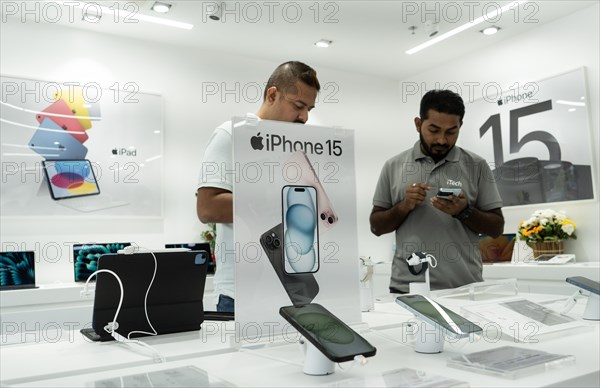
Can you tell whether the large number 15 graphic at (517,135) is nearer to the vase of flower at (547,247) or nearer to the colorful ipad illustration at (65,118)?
the vase of flower at (547,247)

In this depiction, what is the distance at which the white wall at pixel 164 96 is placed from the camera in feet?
13.0

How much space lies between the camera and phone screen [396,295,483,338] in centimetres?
103

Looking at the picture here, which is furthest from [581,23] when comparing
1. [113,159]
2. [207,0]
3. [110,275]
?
[110,275]

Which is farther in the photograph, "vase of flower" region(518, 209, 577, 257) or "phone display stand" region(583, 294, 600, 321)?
"vase of flower" region(518, 209, 577, 257)

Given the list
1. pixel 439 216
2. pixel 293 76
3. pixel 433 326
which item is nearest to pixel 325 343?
pixel 433 326

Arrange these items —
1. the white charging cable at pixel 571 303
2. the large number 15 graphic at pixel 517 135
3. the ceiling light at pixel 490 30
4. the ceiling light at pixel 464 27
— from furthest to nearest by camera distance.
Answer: the ceiling light at pixel 490 30 → the large number 15 graphic at pixel 517 135 → the ceiling light at pixel 464 27 → the white charging cable at pixel 571 303

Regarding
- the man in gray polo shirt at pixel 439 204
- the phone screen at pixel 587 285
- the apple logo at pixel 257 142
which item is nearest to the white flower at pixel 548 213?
the man in gray polo shirt at pixel 439 204

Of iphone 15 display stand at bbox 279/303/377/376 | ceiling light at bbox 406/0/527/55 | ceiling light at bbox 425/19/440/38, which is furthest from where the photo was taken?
ceiling light at bbox 425/19/440/38

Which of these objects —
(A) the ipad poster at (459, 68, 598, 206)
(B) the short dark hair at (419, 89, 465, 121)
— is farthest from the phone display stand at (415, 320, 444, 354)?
(A) the ipad poster at (459, 68, 598, 206)

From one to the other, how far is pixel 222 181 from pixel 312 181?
33 centimetres

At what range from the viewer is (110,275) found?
4.43ft

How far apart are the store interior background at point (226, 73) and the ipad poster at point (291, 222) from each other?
293cm

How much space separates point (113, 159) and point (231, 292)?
114 inches

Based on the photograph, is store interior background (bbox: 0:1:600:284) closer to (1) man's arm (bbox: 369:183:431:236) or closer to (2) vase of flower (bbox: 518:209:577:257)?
(2) vase of flower (bbox: 518:209:577:257)
